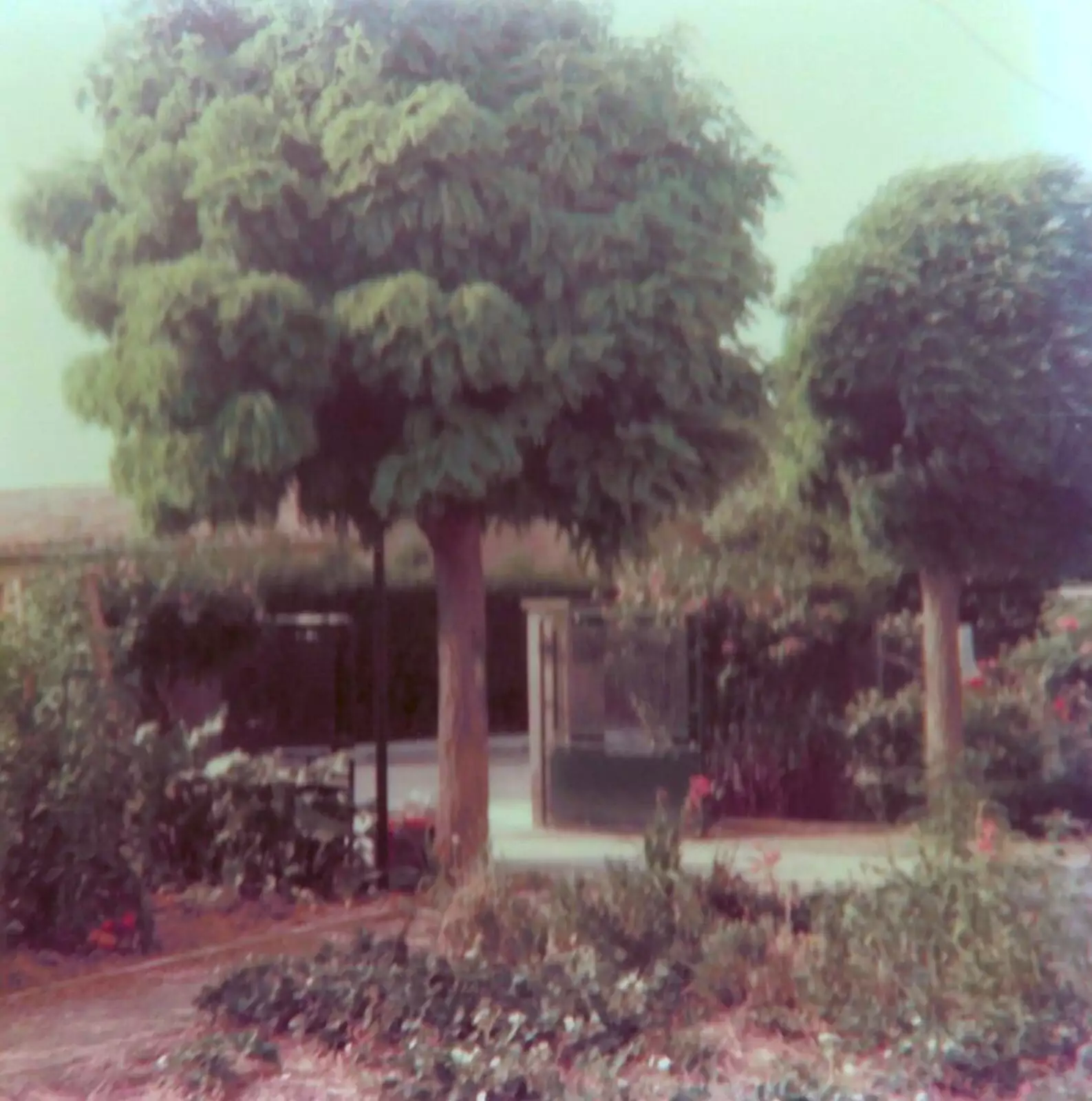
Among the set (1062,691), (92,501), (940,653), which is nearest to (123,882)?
(92,501)

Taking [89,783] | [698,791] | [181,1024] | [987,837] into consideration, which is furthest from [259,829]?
[987,837]

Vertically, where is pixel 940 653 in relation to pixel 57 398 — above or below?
below

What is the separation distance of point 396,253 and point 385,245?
3 centimetres

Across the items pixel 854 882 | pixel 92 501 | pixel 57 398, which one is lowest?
pixel 854 882

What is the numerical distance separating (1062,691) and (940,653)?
33 centimetres

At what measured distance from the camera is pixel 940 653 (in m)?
3.80

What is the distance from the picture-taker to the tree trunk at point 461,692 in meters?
3.65

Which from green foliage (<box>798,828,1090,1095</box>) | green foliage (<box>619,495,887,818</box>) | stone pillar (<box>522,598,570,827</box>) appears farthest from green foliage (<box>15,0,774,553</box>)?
green foliage (<box>798,828,1090,1095</box>)

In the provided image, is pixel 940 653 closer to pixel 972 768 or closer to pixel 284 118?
pixel 972 768

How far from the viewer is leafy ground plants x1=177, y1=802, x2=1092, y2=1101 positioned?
3.28m

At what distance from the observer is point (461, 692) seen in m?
3.72

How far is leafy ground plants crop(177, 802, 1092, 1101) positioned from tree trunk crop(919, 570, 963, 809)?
0.43 feet

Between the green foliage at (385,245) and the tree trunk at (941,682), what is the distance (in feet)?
2.78

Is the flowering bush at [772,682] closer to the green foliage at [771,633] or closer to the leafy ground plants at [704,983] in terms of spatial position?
the green foliage at [771,633]
